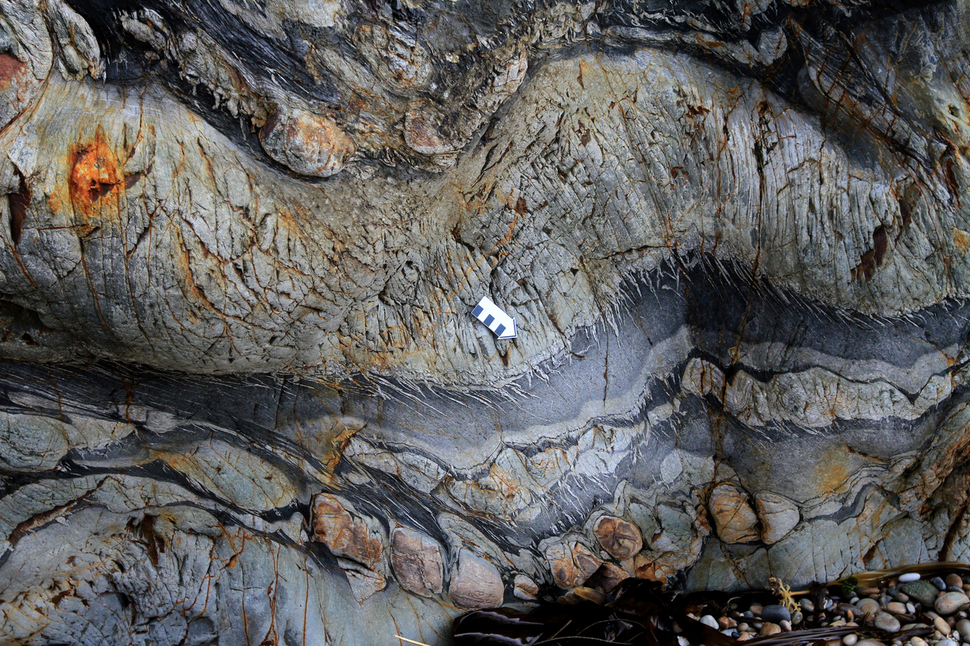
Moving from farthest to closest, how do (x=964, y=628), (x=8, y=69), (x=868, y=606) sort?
(x=868, y=606) < (x=964, y=628) < (x=8, y=69)

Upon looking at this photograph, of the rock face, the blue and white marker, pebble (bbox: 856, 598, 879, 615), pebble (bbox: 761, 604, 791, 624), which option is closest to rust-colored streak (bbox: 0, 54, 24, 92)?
the rock face

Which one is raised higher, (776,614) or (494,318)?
(494,318)

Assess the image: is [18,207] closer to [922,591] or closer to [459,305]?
[459,305]

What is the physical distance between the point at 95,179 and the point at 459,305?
1317mm

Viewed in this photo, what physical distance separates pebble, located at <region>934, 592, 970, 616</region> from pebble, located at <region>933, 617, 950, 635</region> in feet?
0.14

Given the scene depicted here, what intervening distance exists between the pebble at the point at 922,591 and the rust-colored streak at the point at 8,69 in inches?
150

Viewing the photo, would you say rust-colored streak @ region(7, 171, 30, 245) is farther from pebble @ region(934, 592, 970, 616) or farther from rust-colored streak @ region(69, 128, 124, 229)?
pebble @ region(934, 592, 970, 616)

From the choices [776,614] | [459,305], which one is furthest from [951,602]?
[459,305]

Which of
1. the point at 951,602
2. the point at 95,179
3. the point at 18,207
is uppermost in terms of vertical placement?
the point at 951,602

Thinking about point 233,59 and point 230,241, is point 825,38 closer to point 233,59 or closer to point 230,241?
point 233,59

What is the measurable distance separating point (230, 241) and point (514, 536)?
1.64 metres

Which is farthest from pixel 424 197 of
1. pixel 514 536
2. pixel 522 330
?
pixel 514 536

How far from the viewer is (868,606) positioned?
2.50m

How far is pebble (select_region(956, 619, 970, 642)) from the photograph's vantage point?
238 centimetres
